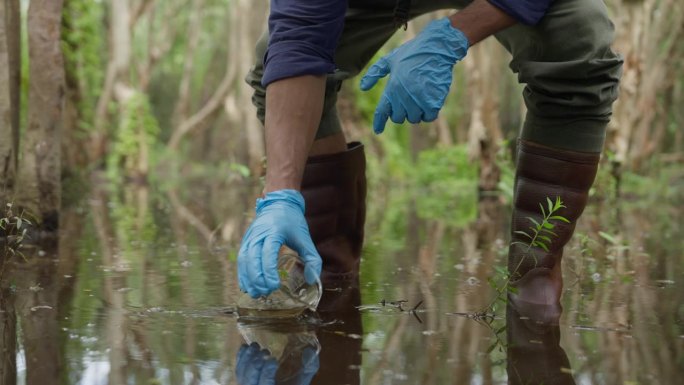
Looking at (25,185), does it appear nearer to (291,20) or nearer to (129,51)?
(291,20)

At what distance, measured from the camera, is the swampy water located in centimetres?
176

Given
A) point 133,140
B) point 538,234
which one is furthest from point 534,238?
point 133,140

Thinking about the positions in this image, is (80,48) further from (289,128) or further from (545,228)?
(545,228)

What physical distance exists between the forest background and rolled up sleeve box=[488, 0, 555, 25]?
6.60 ft

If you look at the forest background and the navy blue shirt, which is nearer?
the navy blue shirt

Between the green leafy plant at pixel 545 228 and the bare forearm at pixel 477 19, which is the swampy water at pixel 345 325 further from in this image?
the bare forearm at pixel 477 19

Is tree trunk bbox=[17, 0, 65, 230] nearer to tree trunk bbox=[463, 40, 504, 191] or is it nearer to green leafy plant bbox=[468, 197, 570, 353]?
green leafy plant bbox=[468, 197, 570, 353]

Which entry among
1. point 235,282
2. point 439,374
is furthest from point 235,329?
point 235,282

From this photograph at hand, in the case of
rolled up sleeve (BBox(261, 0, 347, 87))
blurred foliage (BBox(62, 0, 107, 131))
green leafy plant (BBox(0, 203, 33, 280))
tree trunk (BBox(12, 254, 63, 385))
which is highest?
blurred foliage (BBox(62, 0, 107, 131))

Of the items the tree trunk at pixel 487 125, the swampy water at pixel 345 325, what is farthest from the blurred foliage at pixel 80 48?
the swampy water at pixel 345 325

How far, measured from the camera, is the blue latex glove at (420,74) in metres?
2.26

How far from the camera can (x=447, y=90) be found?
2299 mm

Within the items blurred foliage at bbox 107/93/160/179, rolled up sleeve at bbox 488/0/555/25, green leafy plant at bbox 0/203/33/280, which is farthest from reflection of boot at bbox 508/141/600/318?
blurred foliage at bbox 107/93/160/179

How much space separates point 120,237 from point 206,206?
12.5ft
